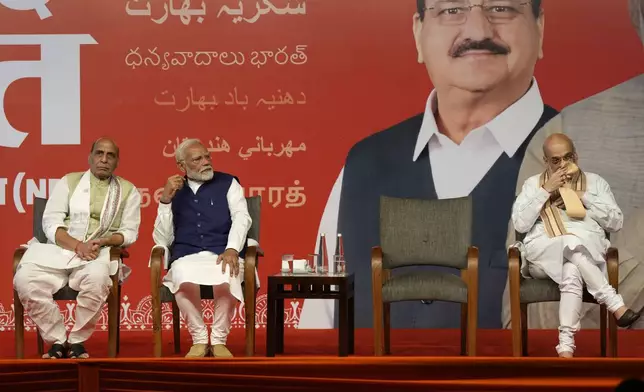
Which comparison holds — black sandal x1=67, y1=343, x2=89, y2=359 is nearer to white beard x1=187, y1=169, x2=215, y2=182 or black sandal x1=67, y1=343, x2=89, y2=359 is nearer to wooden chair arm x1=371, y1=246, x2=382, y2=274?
white beard x1=187, y1=169, x2=215, y2=182

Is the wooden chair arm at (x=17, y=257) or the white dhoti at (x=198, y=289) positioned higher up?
the wooden chair arm at (x=17, y=257)

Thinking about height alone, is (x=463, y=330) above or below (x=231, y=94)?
below

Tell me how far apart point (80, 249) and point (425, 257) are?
6.32ft

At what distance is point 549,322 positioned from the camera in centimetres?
644

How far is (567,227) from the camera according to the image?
208 inches

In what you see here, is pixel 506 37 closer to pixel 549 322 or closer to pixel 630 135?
pixel 630 135

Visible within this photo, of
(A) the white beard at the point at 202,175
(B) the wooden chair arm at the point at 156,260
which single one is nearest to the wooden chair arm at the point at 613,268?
(A) the white beard at the point at 202,175

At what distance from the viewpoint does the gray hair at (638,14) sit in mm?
6500

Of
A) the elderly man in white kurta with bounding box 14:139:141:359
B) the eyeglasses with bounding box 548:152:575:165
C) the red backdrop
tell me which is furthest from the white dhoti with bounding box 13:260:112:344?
the eyeglasses with bounding box 548:152:575:165

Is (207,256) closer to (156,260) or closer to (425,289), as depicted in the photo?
(156,260)

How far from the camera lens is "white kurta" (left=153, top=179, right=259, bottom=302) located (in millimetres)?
5141

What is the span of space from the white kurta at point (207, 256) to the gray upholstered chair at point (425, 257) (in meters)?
0.73

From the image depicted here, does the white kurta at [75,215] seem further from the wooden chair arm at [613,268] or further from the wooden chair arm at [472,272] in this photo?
the wooden chair arm at [613,268]

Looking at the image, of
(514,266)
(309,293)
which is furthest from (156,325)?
(514,266)
